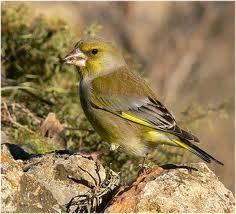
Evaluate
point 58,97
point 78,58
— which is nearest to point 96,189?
point 78,58

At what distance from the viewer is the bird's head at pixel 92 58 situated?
6.56 m

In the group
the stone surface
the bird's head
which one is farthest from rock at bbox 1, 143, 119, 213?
the bird's head

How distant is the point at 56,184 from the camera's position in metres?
5.24

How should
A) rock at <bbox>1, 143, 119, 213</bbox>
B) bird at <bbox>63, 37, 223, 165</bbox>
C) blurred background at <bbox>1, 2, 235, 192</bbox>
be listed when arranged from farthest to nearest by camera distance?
blurred background at <bbox>1, 2, 235, 192</bbox> → bird at <bbox>63, 37, 223, 165</bbox> → rock at <bbox>1, 143, 119, 213</bbox>

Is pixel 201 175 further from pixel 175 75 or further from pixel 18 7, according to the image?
pixel 175 75

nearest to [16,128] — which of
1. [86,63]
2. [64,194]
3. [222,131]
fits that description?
[86,63]

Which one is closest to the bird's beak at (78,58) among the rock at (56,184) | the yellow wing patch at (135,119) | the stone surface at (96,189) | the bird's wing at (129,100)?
the bird's wing at (129,100)

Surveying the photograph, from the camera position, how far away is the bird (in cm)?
601

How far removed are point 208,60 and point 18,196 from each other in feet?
40.2

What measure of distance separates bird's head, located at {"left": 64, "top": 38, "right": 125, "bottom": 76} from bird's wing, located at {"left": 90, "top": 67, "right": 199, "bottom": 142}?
0.30 feet

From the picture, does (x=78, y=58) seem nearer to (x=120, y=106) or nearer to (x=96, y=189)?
(x=120, y=106)

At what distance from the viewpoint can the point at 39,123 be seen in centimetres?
755

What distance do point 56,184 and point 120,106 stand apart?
124 centimetres

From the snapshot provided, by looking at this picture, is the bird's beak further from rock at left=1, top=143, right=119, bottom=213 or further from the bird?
rock at left=1, top=143, right=119, bottom=213
